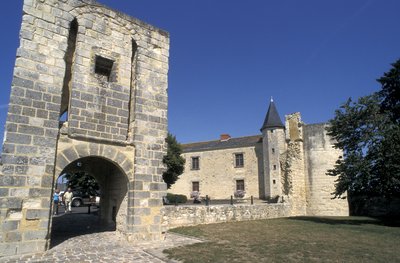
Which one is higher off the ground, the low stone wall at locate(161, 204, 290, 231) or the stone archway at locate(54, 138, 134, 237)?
the stone archway at locate(54, 138, 134, 237)

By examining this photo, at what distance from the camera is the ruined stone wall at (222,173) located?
26.2 meters

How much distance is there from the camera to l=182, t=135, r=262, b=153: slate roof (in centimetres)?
2723

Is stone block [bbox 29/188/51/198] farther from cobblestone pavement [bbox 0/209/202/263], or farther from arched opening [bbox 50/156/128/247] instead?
arched opening [bbox 50/156/128/247]

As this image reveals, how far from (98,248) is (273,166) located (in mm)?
19239

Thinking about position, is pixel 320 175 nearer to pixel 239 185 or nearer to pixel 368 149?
pixel 368 149

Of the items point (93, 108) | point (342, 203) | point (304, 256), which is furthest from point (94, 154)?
point (342, 203)

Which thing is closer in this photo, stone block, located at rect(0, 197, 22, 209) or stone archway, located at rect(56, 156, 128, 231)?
stone block, located at rect(0, 197, 22, 209)

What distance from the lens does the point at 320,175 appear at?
19.0m

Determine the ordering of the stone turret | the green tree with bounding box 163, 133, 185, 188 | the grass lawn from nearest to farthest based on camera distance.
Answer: the grass lawn → the green tree with bounding box 163, 133, 185, 188 → the stone turret

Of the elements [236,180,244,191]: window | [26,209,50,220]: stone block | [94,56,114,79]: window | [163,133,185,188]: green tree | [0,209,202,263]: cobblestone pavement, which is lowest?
[0,209,202,263]: cobblestone pavement

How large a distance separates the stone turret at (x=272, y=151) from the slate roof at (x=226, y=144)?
7.22 feet

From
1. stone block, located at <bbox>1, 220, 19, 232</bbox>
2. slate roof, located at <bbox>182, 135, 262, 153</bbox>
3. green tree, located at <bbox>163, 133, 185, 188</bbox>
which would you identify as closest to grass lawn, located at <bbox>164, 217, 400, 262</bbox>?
stone block, located at <bbox>1, 220, 19, 232</bbox>

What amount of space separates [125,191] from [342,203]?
627 inches

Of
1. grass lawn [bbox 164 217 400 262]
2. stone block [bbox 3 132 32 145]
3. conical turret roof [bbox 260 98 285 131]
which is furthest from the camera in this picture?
conical turret roof [bbox 260 98 285 131]
